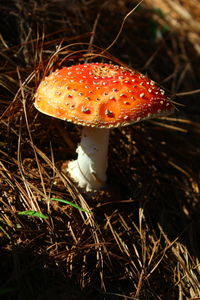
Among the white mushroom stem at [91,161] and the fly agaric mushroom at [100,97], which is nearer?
the fly agaric mushroom at [100,97]

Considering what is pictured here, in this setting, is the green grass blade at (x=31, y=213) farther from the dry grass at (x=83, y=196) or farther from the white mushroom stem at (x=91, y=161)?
the white mushroom stem at (x=91, y=161)

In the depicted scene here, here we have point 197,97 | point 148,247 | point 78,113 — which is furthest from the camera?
point 197,97

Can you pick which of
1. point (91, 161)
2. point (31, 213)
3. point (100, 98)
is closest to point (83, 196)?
point (91, 161)

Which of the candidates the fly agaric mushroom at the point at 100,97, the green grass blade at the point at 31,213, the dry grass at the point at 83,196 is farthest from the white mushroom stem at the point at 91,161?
the green grass blade at the point at 31,213

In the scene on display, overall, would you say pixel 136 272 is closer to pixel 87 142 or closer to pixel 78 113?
pixel 87 142

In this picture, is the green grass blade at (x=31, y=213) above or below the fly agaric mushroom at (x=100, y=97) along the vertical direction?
below

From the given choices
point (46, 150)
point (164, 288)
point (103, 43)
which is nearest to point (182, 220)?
point (164, 288)
